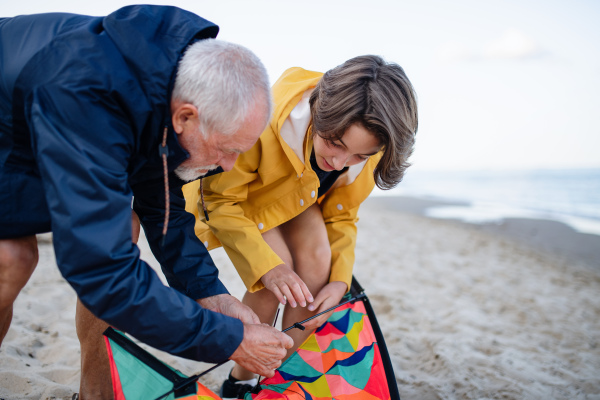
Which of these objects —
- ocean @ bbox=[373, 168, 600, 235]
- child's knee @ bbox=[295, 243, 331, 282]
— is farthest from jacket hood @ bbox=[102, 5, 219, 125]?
ocean @ bbox=[373, 168, 600, 235]

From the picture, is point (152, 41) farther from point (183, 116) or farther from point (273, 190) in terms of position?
point (273, 190)

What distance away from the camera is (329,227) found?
240 cm

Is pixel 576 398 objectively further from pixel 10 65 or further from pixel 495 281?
pixel 10 65

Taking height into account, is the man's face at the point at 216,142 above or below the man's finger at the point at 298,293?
above

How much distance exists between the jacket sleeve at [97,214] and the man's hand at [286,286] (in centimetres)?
63

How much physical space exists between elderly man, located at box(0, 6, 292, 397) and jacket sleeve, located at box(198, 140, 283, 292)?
0.47 m

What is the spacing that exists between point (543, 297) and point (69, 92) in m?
4.32

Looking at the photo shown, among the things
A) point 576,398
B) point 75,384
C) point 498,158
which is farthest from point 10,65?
point 498,158

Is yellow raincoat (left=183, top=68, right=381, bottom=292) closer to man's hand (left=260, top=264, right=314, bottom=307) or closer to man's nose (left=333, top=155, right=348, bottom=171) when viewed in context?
man's hand (left=260, top=264, right=314, bottom=307)

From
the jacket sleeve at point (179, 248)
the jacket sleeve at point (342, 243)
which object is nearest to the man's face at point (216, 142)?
the jacket sleeve at point (179, 248)

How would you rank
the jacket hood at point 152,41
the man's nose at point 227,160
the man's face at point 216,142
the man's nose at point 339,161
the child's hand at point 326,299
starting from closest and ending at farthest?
the jacket hood at point 152,41
the man's face at point 216,142
the man's nose at point 227,160
the man's nose at point 339,161
the child's hand at point 326,299

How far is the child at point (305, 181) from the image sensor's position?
6.15ft

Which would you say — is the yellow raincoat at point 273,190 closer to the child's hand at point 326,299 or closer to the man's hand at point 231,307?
the child's hand at point 326,299

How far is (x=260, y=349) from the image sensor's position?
57.4 inches
